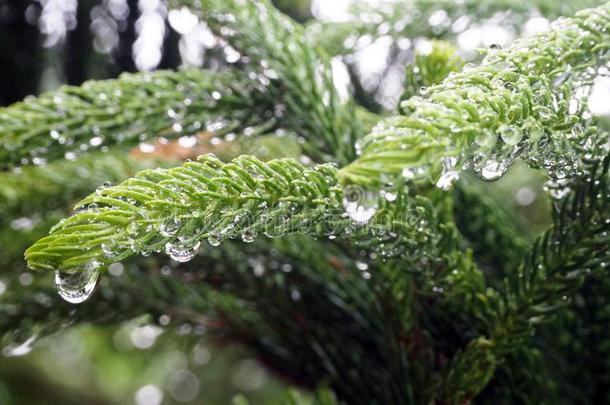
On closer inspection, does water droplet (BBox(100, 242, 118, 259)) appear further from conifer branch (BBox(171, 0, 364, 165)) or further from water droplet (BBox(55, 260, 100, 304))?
conifer branch (BBox(171, 0, 364, 165))

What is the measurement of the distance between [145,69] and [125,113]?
1.86 feet

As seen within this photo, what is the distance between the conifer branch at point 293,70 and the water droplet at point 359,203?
218 mm

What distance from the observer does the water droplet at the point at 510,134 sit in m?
0.44

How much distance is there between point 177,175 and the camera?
1.52ft

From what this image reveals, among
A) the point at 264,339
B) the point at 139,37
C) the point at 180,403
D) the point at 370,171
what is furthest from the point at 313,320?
the point at 180,403

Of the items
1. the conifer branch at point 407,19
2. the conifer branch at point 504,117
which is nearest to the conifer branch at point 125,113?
the conifer branch at point 407,19

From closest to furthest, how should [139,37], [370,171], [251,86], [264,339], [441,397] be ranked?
[370,171]
[441,397]
[251,86]
[264,339]
[139,37]

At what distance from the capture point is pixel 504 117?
1.44 ft

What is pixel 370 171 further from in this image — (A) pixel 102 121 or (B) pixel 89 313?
(B) pixel 89 313

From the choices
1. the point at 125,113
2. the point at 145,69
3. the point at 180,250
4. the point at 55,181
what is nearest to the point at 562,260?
the point at 180,250

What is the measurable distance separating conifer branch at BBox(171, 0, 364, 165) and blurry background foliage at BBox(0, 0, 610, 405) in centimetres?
5

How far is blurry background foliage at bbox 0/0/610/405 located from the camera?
2.96ft

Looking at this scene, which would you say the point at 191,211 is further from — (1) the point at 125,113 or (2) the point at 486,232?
(2) the point at 486,232

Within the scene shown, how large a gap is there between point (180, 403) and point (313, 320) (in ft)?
5.85
